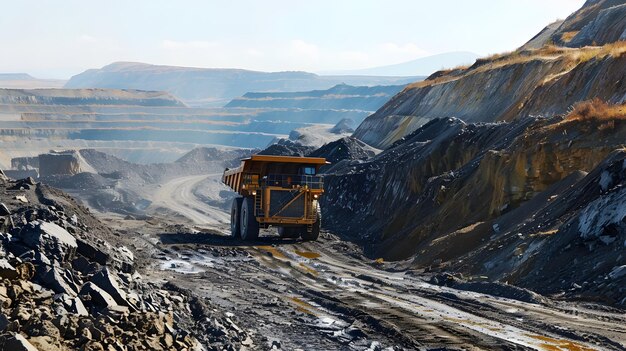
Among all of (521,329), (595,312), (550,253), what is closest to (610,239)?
(550,253)

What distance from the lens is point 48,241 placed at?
15555mm

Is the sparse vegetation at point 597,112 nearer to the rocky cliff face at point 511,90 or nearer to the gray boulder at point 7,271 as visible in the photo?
the rocky cliff face at point 511,90

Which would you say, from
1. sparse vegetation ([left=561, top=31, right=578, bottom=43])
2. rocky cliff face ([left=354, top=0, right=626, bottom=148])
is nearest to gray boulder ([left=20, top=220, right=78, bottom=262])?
rocky cliff face ([left=354, top=0, right=626, bottom=148])

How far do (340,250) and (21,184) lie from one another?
11549 mm

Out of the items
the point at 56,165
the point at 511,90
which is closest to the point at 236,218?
the point at 511,90

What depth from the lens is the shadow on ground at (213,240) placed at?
28562 mm

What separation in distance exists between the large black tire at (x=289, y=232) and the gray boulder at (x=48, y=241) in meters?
14.3

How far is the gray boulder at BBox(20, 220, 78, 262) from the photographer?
15180 mm

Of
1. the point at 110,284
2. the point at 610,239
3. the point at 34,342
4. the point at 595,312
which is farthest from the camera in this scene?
the point at 610,239

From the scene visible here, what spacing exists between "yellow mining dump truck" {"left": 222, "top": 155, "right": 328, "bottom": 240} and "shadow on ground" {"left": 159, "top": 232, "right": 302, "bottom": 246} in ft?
1.82

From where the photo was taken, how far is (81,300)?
1177 cm

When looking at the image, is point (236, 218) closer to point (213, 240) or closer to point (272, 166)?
point (213, 240)

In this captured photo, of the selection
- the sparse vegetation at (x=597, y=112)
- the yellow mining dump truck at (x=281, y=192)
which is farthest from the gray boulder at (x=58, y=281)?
the sparse vegetation at (x=597, y=112)

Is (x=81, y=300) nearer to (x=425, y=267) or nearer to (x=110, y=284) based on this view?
(x=110, y=284)
